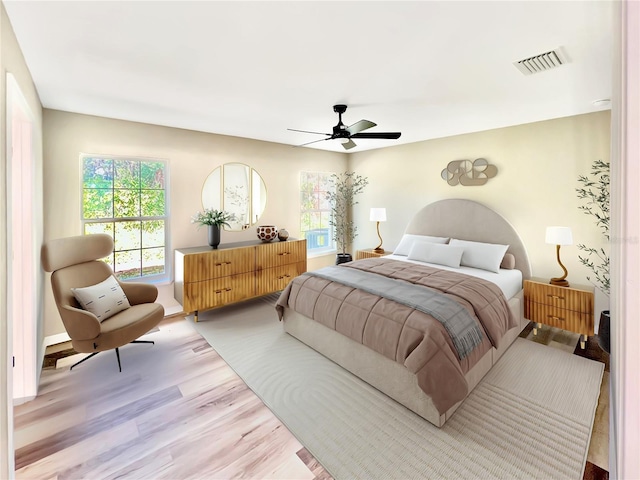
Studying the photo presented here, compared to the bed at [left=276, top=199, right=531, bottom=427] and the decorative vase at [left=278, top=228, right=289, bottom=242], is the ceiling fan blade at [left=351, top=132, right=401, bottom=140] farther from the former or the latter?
the decorative vase at [left=278, top=228, right=289, bottom=242]

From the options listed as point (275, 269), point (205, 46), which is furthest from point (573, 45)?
point (275, 269)

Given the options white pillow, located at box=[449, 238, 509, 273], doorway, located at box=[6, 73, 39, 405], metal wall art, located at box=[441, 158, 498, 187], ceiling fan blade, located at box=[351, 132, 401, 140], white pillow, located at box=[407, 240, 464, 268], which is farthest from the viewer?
metal wall art, located at box=[441, 158, 498, 187]

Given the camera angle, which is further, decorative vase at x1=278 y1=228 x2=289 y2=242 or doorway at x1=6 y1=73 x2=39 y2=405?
decorative vase at x1=278 y1=228 x2=289 y2=242

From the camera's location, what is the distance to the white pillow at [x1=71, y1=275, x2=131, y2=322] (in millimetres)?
2838

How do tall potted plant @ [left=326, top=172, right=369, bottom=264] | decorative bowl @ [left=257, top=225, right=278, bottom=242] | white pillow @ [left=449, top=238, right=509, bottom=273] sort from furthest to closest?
tall potted plant @ [left=326, top=172, right=369, bottom=264]
decorative bowl @ [left=257, top=225, right=278, bottom=242]
white pillow @ [left=449, top=238, right=509, bottom=273]

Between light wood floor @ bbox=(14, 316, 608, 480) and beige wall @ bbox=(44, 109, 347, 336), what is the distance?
1.36 meters

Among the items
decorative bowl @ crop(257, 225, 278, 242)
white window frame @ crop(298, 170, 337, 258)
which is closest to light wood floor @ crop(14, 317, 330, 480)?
decorative bowl @ crop(257, 225, 278, 242)

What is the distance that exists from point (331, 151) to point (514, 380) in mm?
4688

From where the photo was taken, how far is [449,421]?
2.23 m

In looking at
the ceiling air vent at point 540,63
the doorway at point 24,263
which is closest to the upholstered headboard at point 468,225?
the ceiling air vent at point 540,63

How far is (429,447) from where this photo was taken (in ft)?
6.57

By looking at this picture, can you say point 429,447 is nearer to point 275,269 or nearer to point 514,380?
point 514,380

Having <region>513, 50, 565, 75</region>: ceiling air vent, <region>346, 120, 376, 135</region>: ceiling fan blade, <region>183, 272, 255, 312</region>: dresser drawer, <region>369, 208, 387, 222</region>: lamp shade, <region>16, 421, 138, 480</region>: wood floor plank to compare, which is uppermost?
<region>513, 50, 565, 75</region>: ceiling air vent

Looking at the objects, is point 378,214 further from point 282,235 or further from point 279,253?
point 279,253
